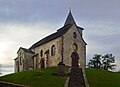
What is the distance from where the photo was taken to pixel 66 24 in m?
58.1

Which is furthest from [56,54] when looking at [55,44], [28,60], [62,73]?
[62,73]

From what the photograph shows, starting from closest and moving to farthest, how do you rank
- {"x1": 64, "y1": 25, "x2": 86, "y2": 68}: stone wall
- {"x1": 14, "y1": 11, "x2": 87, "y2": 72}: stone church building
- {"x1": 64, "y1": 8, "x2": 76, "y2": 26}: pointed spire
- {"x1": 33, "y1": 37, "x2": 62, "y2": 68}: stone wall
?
1. {"x1": 14, "y1": 11, "x2": 87, "y2": 72}: stone church building
2. {"x1": 64, "y1": 25, "x2": 86, "y2": 68}: stone wall
3. {"x1": 33, "y1": 37, "x2": 62, "y2": 68}: stone wall
4. {"x1": 64, "y1": 8, "x2": 76, "y2": 26}: pointed spire

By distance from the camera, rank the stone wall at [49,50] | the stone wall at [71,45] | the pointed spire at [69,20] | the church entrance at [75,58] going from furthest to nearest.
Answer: the pointed spire at [69,20]
the church entrance at [75,58]
the stone wall at [49,50]
the stone wall at [71,45]

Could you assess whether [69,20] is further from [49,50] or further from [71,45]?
[49,50]

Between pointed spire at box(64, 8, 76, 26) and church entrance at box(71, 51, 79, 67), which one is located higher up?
pointed spire at box(64, 8, 76, 26)

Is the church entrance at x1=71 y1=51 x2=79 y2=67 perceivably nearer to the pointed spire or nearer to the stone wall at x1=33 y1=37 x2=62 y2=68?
the stone wall at x1=33 y1=37 x2=62 y2=68

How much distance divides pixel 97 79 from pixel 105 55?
31.8 m

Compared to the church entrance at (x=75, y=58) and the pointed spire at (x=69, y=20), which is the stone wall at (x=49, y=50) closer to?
the church entrance at (x=75, y=58)

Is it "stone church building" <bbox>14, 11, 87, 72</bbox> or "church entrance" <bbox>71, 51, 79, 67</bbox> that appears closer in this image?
"stone church building" <bbox>14, 11, 87, 72</bbox>

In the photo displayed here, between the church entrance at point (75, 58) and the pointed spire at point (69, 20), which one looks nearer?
the church entrance at point (75, 58)

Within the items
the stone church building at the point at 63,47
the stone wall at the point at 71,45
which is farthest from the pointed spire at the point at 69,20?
the stone wall at the point at 71,45

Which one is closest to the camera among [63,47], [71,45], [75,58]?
[63,47]

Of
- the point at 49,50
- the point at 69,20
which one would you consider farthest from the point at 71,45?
the point at 69,20

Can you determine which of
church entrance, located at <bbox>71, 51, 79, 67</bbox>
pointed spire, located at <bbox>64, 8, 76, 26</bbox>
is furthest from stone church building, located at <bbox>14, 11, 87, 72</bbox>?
church entrance, located at <bbox>71, 51, 79, 67</bbox>
